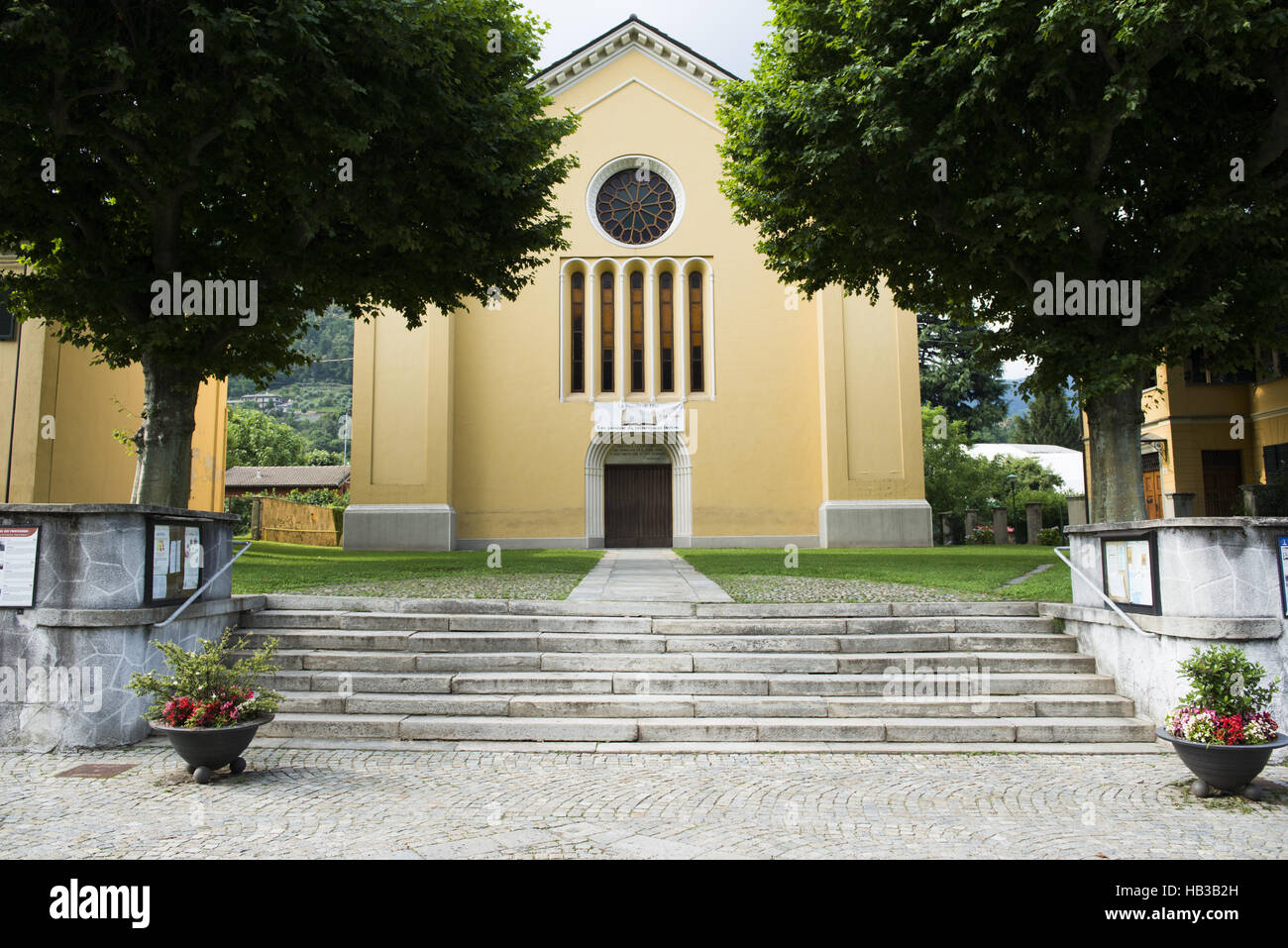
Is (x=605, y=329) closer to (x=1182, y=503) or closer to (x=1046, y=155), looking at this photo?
(x=1046, y=155)

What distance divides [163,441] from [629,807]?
10.4 meters

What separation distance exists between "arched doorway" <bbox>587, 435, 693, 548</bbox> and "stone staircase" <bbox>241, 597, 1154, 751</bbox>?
53.9ft

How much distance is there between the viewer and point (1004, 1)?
33.8 feet

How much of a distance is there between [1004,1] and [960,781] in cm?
935

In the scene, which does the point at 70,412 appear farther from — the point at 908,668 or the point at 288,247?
the point at 908,668

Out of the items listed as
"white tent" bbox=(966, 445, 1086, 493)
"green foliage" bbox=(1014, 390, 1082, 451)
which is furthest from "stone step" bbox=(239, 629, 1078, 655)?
"green foliage" bbox=(1014, 390, 1082, 451)

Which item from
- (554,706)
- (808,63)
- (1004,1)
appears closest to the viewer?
(554,706)

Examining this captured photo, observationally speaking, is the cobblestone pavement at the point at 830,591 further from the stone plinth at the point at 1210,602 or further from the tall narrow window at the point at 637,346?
the tall narrow window at the point at 637,346

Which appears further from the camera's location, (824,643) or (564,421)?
(564,421)

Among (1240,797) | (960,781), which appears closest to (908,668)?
(960,781)

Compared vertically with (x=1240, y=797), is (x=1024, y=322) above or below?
above

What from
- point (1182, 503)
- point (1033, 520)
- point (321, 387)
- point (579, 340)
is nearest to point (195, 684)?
point (579, 340)

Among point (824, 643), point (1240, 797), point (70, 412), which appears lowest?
point (1240, 797)
